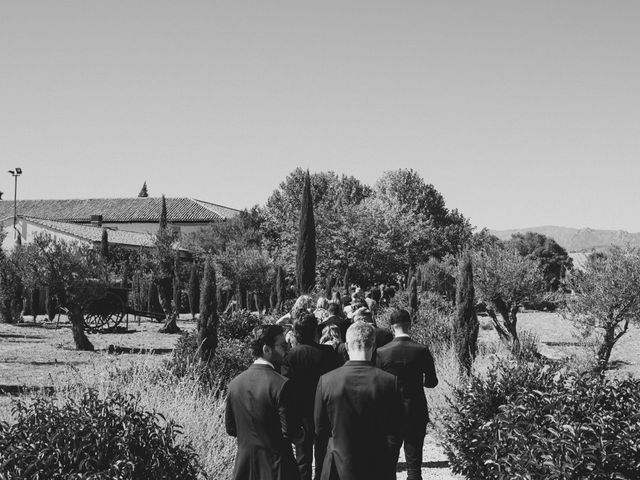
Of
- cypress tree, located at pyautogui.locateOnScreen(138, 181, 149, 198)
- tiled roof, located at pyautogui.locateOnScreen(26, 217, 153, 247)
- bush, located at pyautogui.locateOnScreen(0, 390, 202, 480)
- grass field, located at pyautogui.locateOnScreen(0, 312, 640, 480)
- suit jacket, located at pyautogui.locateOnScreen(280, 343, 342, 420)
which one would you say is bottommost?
grass field, located at pyautogui.locateOnScreen(0, 312, 640, 480)

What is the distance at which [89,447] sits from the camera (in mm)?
4438

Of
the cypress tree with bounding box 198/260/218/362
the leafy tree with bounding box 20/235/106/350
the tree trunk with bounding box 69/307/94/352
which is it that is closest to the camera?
the cypress tree with bounding box 198/260/218/362

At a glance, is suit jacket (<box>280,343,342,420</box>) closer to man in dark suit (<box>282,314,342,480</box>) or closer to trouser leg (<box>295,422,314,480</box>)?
man in dark suit (<box>282,314,342,480</box>)

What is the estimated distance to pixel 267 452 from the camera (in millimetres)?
4336

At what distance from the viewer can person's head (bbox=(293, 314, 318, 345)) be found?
254 inches

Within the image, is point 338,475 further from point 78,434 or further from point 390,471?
point 78,434

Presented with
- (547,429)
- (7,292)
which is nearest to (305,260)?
(7,292)

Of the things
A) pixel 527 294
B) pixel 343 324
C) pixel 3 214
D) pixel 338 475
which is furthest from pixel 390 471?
pixel 3 214

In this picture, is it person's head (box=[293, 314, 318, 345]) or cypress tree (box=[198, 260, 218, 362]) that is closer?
person's head (box=[293, 314, 318, 345])

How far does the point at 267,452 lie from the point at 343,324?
493 centimetres

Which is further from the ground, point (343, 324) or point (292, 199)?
point (292, 199)

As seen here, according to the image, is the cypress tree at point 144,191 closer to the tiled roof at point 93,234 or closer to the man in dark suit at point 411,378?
the tiled roof at point 93,234

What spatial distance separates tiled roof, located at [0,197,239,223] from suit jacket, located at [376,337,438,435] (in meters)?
64.9

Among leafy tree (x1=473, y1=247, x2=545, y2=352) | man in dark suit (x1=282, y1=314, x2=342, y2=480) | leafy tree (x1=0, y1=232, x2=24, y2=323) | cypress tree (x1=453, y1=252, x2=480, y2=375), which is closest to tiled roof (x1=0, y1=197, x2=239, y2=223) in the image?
leafy tree (x1=0, y1=232, x2=24, y2=323)
